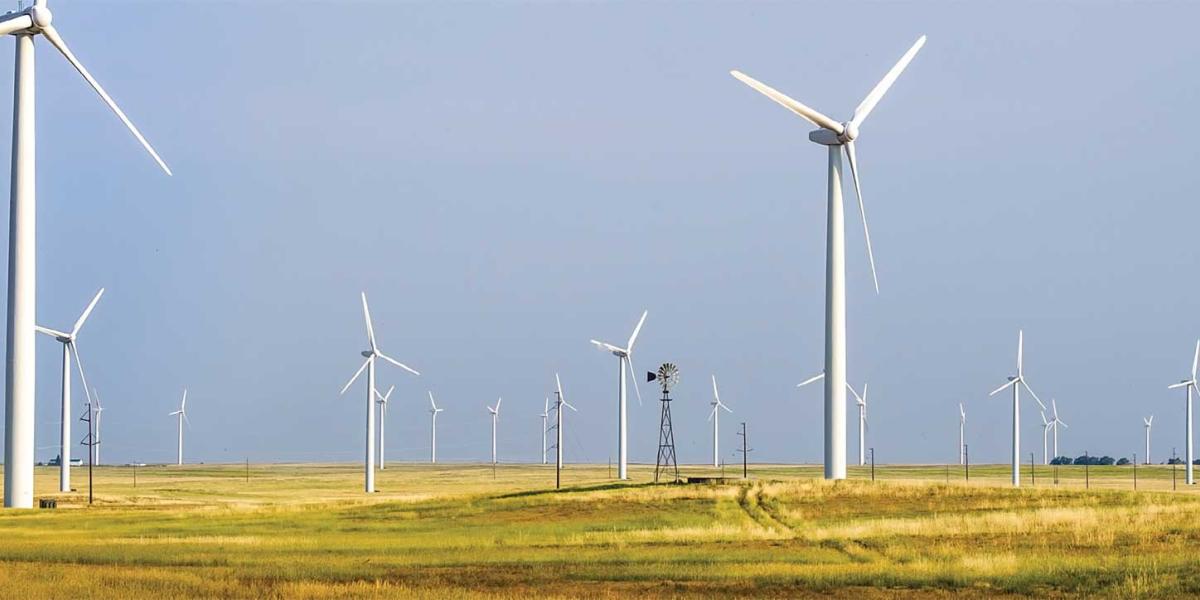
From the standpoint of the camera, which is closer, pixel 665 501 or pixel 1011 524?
pixel 1011 524

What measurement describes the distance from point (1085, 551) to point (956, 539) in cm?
640

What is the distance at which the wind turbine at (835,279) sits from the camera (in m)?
82.7

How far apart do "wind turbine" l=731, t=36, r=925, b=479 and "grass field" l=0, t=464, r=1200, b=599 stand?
3.21m

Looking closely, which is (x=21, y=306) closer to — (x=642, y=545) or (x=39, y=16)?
(x=39, y=16)

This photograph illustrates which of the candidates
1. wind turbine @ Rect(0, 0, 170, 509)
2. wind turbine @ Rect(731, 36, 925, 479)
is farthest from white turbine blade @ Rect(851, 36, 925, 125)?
wind turbine @ Rect(0, 0, 170, 509)

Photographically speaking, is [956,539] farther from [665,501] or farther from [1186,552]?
[665,501]

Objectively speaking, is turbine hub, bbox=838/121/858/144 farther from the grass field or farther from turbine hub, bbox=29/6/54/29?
turbine hub, bbox=29/6/54/29

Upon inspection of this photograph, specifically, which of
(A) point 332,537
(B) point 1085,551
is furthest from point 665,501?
(B) point 1085,551

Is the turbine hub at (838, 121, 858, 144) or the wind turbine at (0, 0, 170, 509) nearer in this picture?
the wind turbine at (0, 0, 170, 509)

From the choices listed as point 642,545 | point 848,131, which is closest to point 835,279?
point 848,131

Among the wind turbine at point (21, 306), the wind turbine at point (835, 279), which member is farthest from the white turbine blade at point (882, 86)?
the wind turbine at point (21, 306)

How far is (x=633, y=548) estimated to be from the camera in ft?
173

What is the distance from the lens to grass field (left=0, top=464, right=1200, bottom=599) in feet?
126

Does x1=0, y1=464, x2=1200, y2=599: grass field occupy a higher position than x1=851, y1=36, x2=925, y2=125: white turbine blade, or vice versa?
x1=851, y1=36, x2=925, y2=125: white turbine blade
